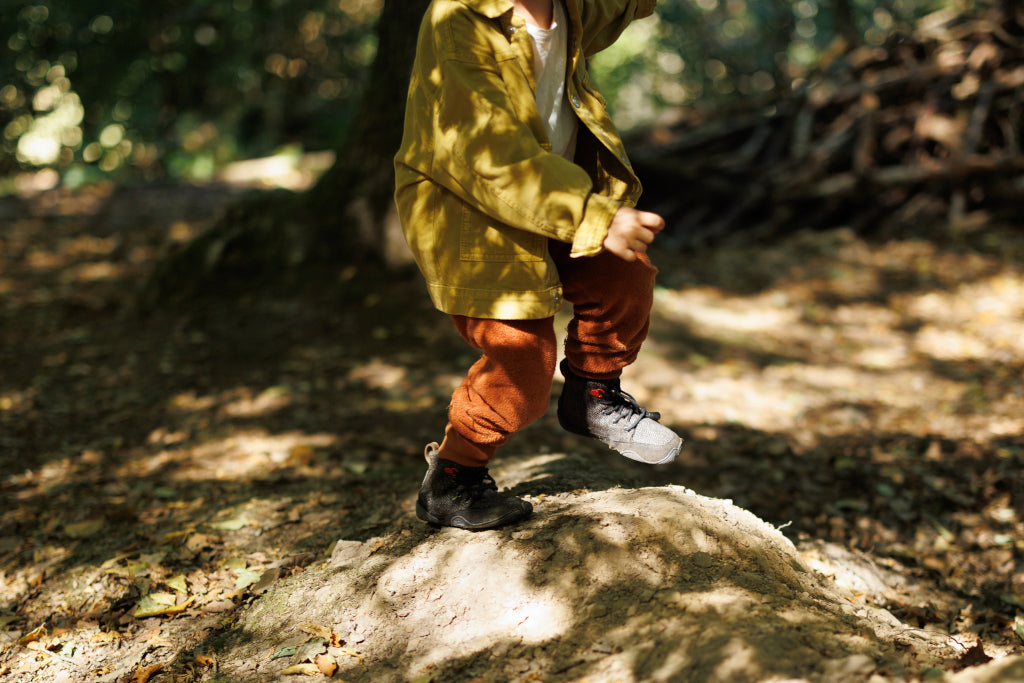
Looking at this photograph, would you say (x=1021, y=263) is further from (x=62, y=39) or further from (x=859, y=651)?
(x=62, y=39)

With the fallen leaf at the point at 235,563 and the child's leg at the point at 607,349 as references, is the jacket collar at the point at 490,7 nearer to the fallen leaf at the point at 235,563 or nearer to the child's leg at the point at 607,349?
the child's leg at the point at 607,349

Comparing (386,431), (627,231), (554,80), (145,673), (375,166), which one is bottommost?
(386,431)

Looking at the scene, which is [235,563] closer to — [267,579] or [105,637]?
[267,579]

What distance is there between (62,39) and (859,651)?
372 inches

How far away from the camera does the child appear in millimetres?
2100

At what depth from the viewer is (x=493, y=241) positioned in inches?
88.4

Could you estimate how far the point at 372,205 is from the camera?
5.80 meters

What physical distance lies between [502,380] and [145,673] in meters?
1.37

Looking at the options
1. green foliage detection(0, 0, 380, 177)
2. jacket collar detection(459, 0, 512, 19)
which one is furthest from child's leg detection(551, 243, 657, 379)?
green foliage detection(0, 0, 380, 177)

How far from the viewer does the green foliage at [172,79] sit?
8.42 m

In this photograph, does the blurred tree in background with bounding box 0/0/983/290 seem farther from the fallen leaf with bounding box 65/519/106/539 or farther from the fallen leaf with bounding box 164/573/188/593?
the fallen leaf with bounding box 164/573/188/593

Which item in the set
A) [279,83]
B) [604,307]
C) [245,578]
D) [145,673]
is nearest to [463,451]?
[604,307]

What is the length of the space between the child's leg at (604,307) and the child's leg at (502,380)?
0.16 metres

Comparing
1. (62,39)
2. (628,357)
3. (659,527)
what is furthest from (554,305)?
(62,39)
